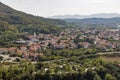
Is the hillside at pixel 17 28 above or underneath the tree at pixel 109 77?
underneath

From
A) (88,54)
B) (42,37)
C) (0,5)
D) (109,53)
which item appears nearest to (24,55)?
(88,54)

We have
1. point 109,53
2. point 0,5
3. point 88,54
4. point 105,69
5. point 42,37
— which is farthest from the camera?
point 0,5

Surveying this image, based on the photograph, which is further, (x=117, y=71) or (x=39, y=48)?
(x=39, y=48)

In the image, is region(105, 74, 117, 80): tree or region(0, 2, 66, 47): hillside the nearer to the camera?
region(105, 74, 117, 80): tree

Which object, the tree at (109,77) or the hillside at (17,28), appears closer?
the tree at (109,77)

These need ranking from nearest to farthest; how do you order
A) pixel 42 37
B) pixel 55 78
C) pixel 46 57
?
pixel 55 78 < pixel 46 57 < pixel 42 37

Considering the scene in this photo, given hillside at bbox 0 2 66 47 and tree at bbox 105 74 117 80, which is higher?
tree at bbox 105 74 117 80

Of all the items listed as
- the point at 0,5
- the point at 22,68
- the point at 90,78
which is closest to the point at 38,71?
the point at 22,68

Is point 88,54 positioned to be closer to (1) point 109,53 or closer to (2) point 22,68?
(1) point 109,53

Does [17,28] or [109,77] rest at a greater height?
[109,77]

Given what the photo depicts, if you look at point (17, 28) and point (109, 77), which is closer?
point (109, 77)
